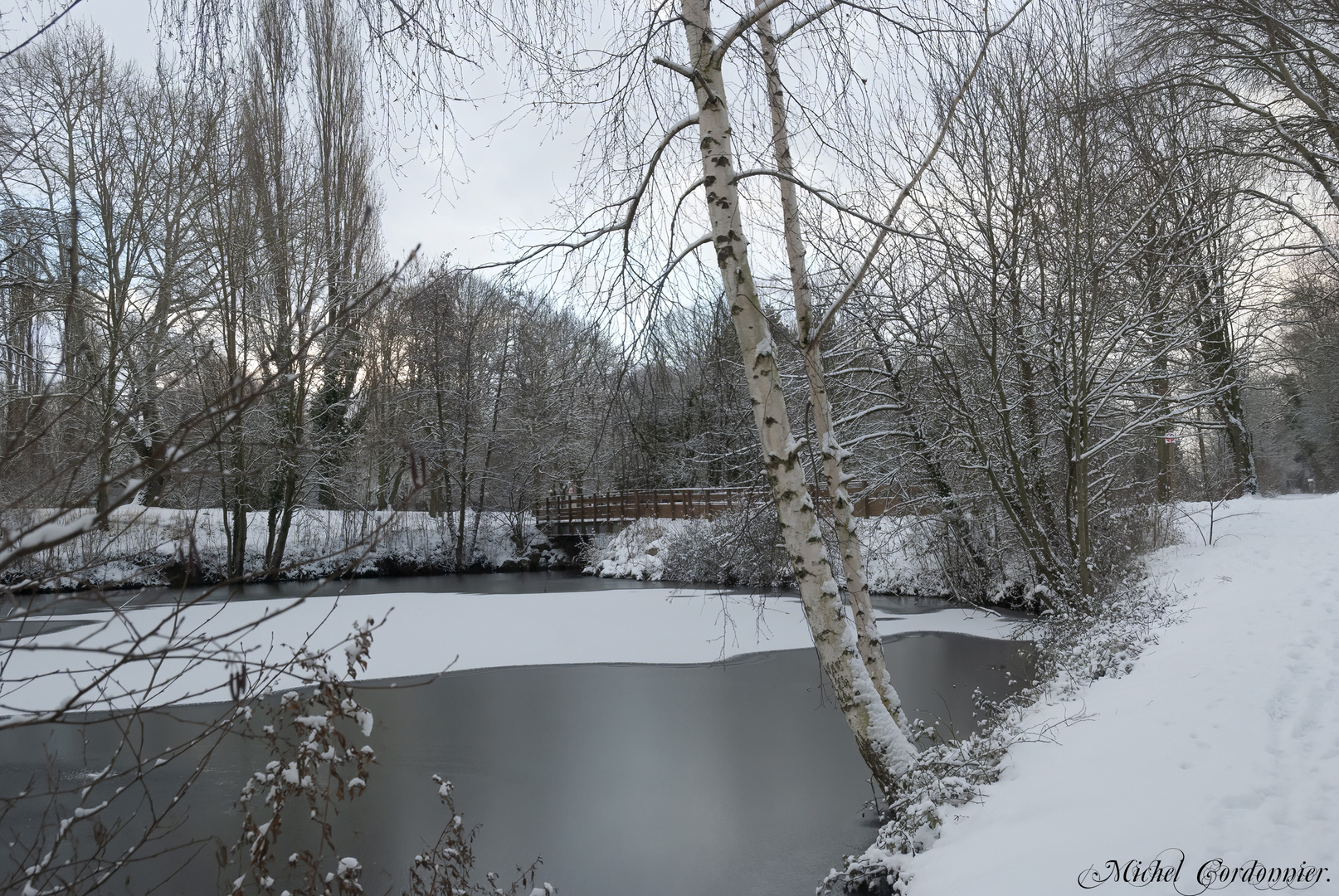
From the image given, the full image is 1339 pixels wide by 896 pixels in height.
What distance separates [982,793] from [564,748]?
435 centimetres

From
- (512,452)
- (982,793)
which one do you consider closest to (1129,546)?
(982,793)

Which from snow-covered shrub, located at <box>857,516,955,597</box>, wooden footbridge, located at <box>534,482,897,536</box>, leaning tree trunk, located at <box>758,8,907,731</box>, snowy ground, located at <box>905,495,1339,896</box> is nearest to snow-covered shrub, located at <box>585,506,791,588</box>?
wooden footbridge, located at <box>534,482,897,536</box>

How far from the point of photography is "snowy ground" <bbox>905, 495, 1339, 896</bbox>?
114 inches

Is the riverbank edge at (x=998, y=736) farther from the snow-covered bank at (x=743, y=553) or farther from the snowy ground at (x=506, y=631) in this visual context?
the snowy ground at (x=506, y=631)

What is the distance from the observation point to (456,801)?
20.2 feet

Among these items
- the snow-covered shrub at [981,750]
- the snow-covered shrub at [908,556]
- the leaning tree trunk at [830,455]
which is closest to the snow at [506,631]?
the snow-covered shrub at [908,556]

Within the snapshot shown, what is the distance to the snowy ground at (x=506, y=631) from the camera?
10.2 m

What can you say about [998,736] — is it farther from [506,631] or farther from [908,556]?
[506,631]

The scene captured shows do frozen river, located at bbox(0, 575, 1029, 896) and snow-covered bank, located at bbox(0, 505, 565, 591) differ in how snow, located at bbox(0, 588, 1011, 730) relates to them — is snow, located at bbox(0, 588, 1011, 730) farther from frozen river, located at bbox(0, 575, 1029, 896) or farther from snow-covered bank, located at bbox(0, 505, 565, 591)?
snow-covered bank, located at bbox(0, 505, 565, 591)

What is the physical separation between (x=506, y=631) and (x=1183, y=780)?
10198 mm

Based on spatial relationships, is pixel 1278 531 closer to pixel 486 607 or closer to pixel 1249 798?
pixel 1249 798

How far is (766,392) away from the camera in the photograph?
3795mm

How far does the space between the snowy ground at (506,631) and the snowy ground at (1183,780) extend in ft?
17.9

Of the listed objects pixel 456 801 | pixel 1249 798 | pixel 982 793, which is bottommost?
pixel 456 801
